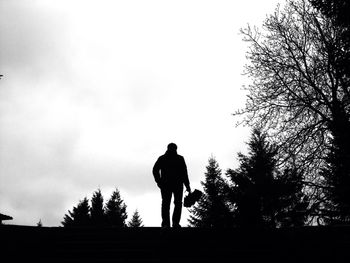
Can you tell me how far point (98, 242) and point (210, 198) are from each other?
2072 cm

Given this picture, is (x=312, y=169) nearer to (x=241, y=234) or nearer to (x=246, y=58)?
(x=246, y=58)

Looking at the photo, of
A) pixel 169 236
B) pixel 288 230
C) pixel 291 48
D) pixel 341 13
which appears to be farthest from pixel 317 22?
pixel 169 236

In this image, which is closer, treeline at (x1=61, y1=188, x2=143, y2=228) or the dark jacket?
the dark jacket

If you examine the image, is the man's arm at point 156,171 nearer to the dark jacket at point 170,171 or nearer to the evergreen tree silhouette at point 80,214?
the dark jacket at point 170,171

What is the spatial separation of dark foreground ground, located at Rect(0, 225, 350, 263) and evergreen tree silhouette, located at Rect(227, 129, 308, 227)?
7316 mm

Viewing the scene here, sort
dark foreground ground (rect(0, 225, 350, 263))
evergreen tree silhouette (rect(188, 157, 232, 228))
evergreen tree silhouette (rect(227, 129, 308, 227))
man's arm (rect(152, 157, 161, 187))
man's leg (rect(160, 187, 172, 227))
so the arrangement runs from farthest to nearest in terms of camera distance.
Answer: evergreen tree silhouette (rect(188, 157, 232, 228))
evergreen tree silhouette (rect(227, 129, 308, 227))
man's arm (rect(152, 157, 161, 187))
man's leg (rect(160, 187, 172, 227))
dark foreground ground (rect(0, 225, 350, 263))

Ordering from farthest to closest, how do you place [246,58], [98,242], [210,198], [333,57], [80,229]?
[210,198]
[246,58]
[333,57]
[80,229]
[98,242]

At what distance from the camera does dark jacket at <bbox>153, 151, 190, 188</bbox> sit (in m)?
7.12

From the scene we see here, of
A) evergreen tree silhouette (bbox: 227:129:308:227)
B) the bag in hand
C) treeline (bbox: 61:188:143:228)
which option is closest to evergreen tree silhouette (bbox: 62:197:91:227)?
treeline (bbox: 61:188:143:228)

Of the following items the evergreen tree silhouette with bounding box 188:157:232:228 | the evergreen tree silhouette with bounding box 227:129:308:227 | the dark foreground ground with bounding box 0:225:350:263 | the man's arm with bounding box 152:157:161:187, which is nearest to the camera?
the dark foreground ground with bounding box 0:225:350:263

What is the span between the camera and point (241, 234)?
5.36 meters

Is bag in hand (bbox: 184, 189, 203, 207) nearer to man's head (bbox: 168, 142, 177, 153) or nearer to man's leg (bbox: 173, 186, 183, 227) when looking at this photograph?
man's leg (bbox: 173, 186, 183, 227)

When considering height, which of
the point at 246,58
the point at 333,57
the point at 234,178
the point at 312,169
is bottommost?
the point at 312,169

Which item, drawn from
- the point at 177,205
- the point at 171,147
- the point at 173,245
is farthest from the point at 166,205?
the point at 173,245
